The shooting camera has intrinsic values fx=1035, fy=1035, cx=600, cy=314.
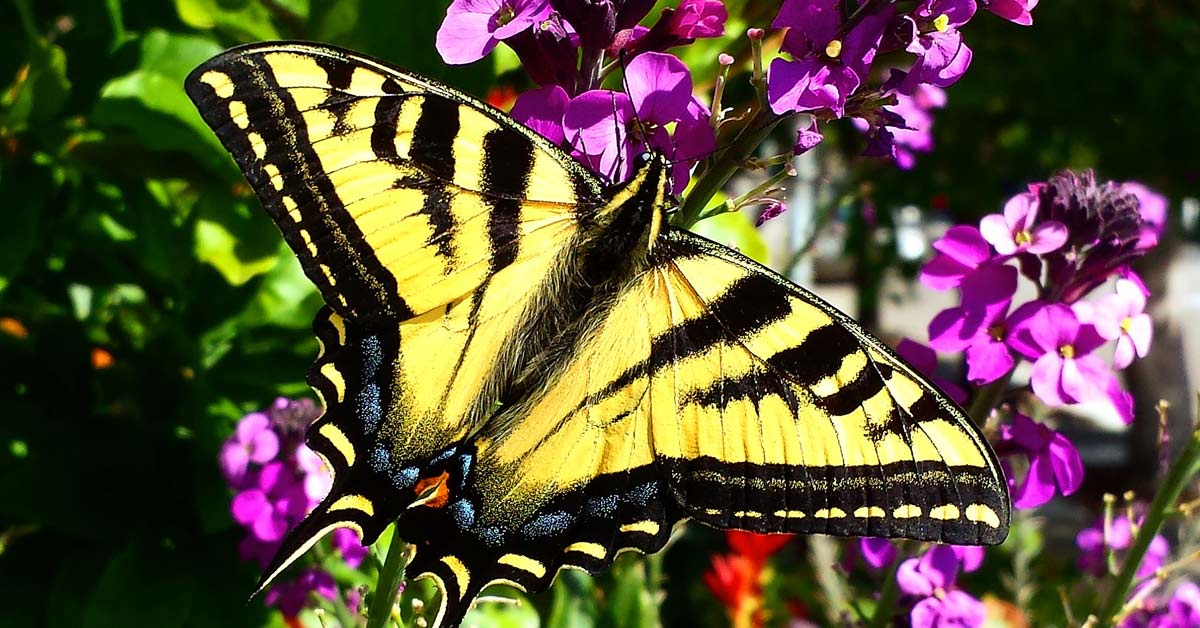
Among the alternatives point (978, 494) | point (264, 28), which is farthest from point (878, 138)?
point (264, 28)

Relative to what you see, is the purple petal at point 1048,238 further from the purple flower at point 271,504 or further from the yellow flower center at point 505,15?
the purple flower at point 271,504

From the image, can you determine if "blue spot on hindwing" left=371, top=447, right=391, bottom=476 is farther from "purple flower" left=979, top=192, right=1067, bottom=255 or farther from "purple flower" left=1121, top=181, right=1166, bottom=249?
"purple flower" left=1121, top=181, right=1166, bottom=249

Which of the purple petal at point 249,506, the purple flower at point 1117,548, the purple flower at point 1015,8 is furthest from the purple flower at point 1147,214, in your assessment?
the purple petal at point 249,506

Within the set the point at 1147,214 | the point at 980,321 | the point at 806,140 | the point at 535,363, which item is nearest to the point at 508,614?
the point at 535,363

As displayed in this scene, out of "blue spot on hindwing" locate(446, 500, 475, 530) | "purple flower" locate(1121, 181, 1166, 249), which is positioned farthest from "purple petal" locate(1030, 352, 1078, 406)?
"blue spot on hindwing" locate(446, 500, 475, 530)

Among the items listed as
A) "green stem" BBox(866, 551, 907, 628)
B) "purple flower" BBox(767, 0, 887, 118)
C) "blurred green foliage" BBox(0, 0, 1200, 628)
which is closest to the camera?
"purple flower" BBox(767, 0, 887, 118)

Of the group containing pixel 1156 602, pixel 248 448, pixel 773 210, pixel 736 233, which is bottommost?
pixel 1156 602

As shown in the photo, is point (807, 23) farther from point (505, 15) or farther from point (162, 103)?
point (162, 103)

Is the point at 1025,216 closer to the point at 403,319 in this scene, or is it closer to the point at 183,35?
the point at 403,319

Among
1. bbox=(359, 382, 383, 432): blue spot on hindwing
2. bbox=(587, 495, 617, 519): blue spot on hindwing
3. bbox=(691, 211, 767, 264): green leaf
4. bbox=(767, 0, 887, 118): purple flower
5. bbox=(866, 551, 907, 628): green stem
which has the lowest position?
bbox=(866, 551, 907, 628): green stem
